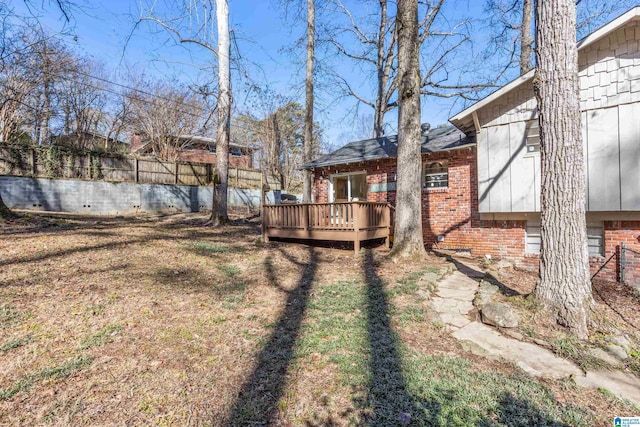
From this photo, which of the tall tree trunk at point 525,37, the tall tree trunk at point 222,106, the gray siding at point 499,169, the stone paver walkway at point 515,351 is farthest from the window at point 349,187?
the tall tree trunk at point 525,37

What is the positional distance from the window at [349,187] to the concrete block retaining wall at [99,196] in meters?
9.21

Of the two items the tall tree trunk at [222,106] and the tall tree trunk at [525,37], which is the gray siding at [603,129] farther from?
the tall tree trunk at [222,106]

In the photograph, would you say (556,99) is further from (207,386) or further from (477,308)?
(207,386)

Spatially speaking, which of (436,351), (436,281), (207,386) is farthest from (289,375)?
(436,281)

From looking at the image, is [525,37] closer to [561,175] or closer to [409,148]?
[409,148]

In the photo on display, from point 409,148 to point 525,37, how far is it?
8.53 m

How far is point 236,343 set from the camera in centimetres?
321

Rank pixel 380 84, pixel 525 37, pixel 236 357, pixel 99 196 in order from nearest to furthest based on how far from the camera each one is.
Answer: pixel 236 357 → pixel 525 37 → pixel 99 196 → pixel 380 84

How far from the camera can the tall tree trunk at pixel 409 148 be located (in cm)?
680

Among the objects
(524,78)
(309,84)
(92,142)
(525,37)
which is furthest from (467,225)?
(92,142)

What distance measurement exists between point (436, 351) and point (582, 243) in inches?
88.7

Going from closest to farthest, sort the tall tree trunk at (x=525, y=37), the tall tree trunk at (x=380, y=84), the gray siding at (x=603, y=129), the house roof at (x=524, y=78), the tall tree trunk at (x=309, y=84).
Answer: the house roof at (x=524, y=78)
the gray siding at (x=603, y=129)
the tall tree trunk at (x=525, y=37)
the tall tree trunk at (x=309, y=84)
the tall tree trunk at (x=380, y=84)

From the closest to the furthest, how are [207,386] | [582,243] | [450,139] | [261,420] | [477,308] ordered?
[261,420] → [207,386] → [582,243] → [477,308] → [450,139]

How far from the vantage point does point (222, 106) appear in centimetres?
1052
